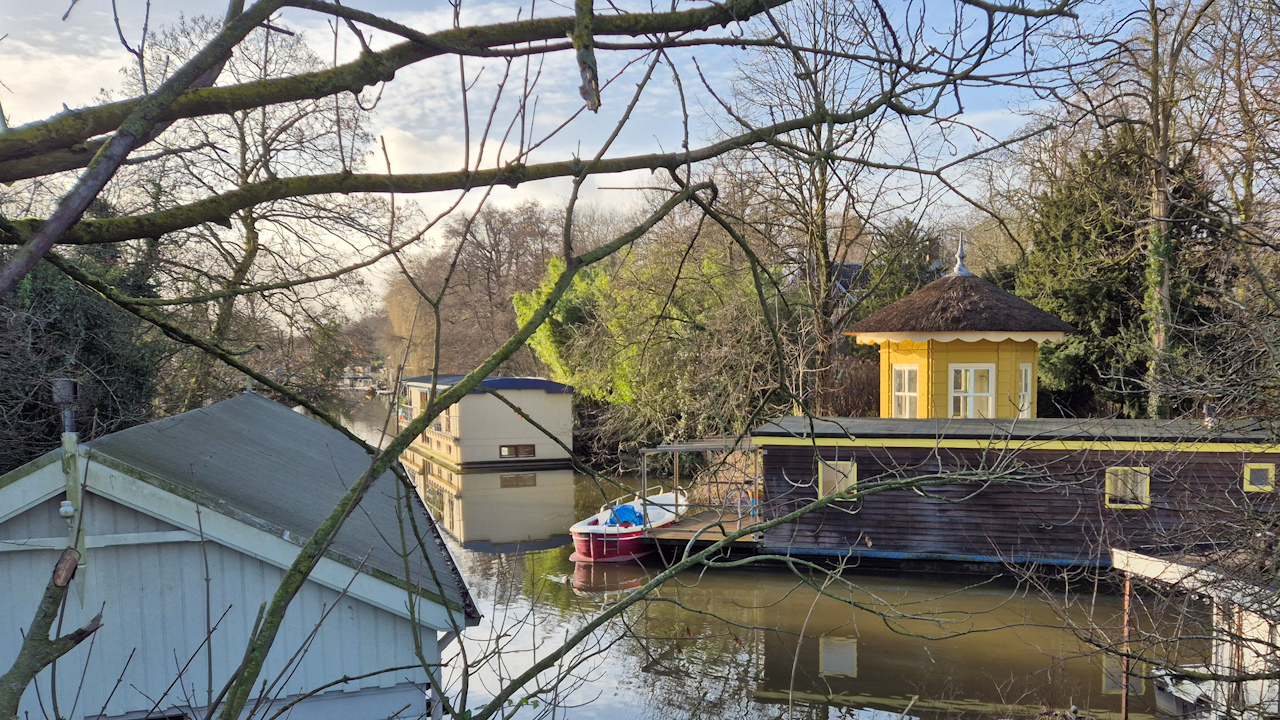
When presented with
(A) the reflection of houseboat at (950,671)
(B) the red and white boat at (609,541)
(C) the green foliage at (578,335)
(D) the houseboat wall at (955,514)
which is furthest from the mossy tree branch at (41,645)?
(C) the green foliage at (578,335)

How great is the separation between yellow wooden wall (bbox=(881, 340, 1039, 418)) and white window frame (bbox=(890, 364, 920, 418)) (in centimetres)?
11

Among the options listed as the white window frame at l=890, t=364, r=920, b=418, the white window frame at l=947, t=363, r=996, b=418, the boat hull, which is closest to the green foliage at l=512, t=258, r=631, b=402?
the boat hull

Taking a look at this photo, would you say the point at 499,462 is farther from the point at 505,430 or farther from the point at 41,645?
the point at 41,645

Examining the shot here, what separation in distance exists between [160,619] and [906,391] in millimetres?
14918

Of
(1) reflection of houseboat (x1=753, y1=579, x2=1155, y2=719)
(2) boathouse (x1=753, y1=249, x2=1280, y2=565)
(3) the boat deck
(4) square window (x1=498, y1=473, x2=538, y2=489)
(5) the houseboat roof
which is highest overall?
(5) the houseboat roof

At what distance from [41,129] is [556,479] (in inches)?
1018

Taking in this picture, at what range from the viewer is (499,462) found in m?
29.5

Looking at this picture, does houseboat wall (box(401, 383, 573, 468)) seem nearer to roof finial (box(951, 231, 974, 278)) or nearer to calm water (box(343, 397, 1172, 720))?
calm water (box(343, 397, 1172, 720))

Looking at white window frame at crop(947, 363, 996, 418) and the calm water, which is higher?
white window frame at crop(947, 363, 996, 418)

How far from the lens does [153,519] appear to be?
493 cm

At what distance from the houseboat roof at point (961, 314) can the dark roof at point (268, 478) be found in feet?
35.2

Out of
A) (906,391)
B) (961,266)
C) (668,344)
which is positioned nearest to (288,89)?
(906,391)

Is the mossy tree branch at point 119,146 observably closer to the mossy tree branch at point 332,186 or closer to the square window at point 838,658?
the mossy tree branch at point 332,186

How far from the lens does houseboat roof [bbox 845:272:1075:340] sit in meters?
16.2
